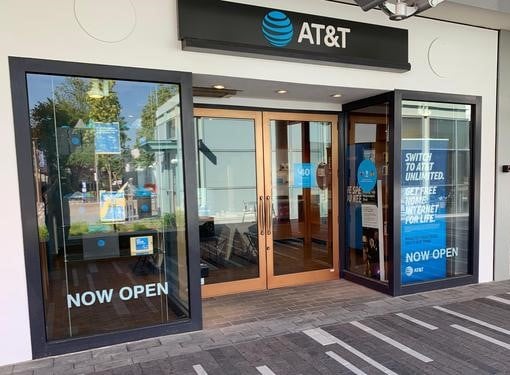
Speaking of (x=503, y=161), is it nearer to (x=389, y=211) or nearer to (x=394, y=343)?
(x=389, y=211)

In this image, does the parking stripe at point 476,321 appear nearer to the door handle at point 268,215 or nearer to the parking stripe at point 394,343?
the parking stripe at point 394,343

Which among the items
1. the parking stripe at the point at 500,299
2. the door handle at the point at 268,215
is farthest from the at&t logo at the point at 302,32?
the parking stripe at the point at 500,299

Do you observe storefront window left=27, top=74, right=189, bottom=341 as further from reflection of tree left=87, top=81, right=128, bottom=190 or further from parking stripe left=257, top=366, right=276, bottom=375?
parking stripe left=257, top=366, right=276, bottom=375

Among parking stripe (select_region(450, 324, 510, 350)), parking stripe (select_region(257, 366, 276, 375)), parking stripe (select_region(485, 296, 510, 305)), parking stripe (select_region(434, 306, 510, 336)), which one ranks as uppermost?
parking stripe (select_region(257, 366, 276, 375))

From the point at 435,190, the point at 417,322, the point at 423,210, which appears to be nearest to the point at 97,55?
the point at 417,322

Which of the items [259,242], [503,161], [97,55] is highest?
[97,55]

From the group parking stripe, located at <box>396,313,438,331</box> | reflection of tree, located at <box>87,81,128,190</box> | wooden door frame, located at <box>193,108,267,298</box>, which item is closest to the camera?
reflection of tree, located at <box>87,81,128,190</box>

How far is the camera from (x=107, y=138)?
11.1 feet

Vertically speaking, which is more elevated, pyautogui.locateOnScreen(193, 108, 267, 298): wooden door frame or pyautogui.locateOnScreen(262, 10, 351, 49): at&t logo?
pyautogui.locateOnScreen(262, 10, 351, 49): at&t logo

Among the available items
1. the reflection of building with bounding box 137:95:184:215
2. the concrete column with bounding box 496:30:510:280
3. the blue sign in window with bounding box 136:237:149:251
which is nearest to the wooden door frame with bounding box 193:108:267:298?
the reflection of building with bounding box 137:95:184:215

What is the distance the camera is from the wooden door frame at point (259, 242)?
458 centimetres

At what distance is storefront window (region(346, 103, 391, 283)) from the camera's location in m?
4.72

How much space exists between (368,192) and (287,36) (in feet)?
7.44

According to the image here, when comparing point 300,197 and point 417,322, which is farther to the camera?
point 300,197
